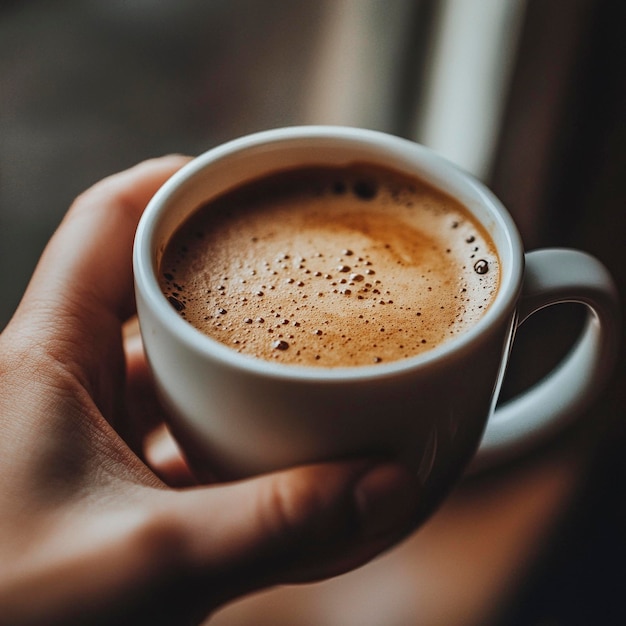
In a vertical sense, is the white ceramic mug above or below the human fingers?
above

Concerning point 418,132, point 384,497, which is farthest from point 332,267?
point 418,132

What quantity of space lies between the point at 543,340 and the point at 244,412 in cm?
86

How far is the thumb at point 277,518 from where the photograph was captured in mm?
575

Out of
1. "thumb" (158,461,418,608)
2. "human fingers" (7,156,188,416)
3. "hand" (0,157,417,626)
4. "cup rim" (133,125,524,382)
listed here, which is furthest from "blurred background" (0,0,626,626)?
"thumb" (158,461,418,608)

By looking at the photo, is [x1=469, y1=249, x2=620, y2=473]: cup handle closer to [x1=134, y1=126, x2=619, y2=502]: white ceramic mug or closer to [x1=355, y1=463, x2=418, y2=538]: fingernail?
[x1=134, y1=126, x2=619, y2=502]: white ceramic mug

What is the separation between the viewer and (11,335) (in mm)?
794

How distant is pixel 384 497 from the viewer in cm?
59

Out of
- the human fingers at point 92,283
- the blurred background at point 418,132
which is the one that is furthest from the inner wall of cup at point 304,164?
the blurred background at point 418,132

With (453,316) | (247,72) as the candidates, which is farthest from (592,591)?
(247,72)

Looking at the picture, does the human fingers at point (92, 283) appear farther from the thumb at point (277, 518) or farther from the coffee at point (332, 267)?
the thumb at point (277, 518)

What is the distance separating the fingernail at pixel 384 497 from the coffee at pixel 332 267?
100 mm

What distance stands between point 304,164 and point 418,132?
64cm

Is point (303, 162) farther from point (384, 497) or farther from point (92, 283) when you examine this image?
point (384, 497)

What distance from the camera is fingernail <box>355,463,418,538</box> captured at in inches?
23.2
